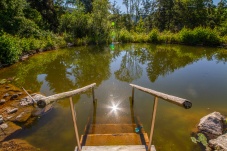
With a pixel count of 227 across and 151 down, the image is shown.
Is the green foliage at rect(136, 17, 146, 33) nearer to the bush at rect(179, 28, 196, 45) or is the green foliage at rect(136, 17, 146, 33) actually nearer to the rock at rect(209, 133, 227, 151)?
the bush at rect(179, 28, 196, 45)

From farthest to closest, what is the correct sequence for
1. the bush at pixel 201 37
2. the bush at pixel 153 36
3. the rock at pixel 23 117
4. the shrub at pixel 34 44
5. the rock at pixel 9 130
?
the bush at pixel 153 36, the bush at pixel 201 37, the shrub at pixel 34 44, the rock at pixel 23 117, the rock at pixel 9 130

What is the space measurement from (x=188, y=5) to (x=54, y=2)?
69.9 feet

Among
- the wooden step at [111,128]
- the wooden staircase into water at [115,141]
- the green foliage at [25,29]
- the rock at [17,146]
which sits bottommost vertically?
the rock at [17,146]

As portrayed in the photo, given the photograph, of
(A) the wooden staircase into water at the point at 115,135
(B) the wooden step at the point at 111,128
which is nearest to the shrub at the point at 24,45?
(A) the wooden staircase into water at the point at 115,135

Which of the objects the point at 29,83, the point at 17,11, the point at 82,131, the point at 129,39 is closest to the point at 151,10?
the point at 129,39

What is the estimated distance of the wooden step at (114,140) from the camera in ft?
11.9

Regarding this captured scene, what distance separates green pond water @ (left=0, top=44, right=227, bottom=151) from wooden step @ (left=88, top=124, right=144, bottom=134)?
40 cm

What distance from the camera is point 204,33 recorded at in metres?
19.8

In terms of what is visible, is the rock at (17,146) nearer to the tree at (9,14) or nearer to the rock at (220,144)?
the rock at (220,144)

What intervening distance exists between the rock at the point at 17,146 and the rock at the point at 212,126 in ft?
13.3

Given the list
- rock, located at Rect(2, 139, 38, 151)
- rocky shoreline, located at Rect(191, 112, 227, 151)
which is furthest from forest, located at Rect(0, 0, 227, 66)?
rocky shoreline, located at Rect(191, 112, 227, 151)

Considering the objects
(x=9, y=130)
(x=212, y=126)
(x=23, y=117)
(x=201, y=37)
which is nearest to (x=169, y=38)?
(x=201, y=37)

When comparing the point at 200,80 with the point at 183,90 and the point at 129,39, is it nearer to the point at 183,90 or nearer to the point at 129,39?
the point at 183,90

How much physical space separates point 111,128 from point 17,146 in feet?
7.15
